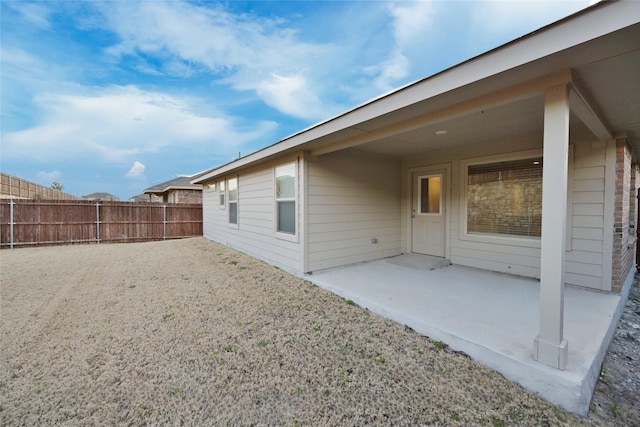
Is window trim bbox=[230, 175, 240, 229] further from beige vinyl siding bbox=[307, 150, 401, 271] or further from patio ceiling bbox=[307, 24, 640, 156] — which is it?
patio ceiling bbox=[307, 24, 640, 156]

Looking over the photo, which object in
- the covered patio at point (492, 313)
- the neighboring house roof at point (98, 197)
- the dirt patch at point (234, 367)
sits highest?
the neighboring house roof at point (98, 197)

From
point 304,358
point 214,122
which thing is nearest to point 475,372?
point 304,358

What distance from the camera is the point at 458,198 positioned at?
5.16m

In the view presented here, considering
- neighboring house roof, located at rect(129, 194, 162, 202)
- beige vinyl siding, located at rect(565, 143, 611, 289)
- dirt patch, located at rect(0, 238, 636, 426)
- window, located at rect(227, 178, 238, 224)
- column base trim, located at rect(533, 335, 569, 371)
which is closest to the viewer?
dirt patch, located at rect(0, 238, 636, 426)

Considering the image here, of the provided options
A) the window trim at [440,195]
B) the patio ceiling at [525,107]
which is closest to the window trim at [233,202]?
the patio ceiling at [525,107]

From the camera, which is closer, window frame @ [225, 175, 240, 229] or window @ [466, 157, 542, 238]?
window @ [466, 157, 542, 238]

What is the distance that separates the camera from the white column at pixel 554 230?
1.90 m

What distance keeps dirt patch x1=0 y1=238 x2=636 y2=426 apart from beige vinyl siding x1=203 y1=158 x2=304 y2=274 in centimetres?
117

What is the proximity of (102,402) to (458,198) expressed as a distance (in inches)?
220

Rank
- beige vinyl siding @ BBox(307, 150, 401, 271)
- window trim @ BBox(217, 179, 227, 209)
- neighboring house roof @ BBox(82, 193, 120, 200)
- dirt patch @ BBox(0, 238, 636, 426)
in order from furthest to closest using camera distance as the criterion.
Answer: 1. neighboring house roof @ BBox(82, 193, 120, 200)
2. window trim @ BBox(217, 179, 227, 209)
3. beige vinyl siding @ BBox(307, 150, 401, 271)
4. dirt patch @ BBox(0, 238, 636, 426)

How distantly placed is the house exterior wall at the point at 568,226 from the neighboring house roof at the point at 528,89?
384 mm

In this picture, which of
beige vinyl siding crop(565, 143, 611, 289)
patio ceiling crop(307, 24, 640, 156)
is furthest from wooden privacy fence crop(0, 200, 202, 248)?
beige vinyl siding crop(565, 143, 611, 289)

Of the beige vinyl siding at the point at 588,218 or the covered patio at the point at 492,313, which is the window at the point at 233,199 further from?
the beige vinyl siding at the point at 588,218

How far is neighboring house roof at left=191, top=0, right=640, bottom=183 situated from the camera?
5.22 ft
